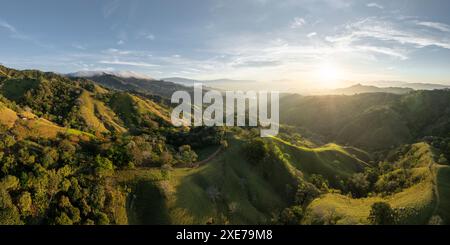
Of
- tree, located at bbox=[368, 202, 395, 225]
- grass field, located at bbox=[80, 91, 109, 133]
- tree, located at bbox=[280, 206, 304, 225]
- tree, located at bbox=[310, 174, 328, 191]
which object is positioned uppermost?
grass field, located at bbox=[80, 91, 109, 133]

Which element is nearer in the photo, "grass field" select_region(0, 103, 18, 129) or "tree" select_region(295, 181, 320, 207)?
"tree" select_region(295, 181, 320, 207)

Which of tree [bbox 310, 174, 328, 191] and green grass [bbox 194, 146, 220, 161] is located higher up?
green grass [bbox 194, 146, 220, 161]

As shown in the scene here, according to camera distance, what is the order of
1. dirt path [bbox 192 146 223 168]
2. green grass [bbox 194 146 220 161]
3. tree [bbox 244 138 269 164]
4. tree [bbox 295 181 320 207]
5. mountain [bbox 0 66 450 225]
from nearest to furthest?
mountain [bbox 0 66 450 225] < tree [bbox 295 181 320 207] < dirt path [bbox 192 146 223 168] < tree [bbox 244 138 269 164] < green grass [bbox 194 146 220 161]

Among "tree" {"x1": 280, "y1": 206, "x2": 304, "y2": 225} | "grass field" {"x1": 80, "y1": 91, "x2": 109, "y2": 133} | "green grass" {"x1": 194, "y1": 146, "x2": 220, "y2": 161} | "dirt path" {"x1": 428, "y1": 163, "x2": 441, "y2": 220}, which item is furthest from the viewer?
"grass field" {"x1": 80, "y1": 91, "x2": 109, "y2": 133}

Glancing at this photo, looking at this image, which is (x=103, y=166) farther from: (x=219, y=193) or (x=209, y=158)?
(x=209, y=158)

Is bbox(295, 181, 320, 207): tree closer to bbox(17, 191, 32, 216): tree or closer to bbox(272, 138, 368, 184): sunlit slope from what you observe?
bbox(272, 138, 368, 184): sunlit slope

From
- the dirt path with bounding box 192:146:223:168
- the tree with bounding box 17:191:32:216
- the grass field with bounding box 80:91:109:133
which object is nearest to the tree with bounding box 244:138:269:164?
the dirt path with bounding box 192:146:223:168

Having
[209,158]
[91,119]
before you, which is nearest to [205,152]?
[209,158]
